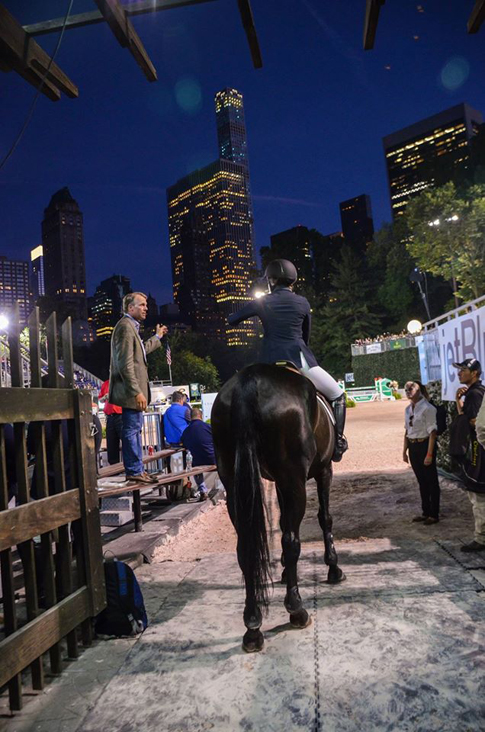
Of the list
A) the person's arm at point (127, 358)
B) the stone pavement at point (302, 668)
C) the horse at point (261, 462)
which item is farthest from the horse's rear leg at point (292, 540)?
the person's arm at point (127, 358)

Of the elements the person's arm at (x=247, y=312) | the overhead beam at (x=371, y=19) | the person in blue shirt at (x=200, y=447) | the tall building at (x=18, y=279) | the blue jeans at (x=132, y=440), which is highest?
the tall building at (x=18, y=279)

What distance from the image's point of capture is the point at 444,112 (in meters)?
105

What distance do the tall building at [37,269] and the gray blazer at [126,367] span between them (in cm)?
19038

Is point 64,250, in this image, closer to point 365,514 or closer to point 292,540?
point 365,514

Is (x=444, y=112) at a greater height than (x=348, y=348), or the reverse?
(x=444, y=112)

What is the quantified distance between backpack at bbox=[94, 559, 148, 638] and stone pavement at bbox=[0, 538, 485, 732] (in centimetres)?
9

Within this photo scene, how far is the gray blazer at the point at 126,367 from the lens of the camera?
5324mm

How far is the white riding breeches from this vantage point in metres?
4.30

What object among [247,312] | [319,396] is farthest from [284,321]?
[319,396]

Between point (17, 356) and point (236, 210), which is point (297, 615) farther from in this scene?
point (236, 210)

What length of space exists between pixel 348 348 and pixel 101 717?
183 ft

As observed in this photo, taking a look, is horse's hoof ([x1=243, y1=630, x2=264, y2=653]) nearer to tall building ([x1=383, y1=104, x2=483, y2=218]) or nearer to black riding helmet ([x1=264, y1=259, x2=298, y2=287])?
black riding helmet ([x1=264, y1=259, x2=298, y2=287])

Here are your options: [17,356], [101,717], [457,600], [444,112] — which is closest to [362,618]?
[457,600]

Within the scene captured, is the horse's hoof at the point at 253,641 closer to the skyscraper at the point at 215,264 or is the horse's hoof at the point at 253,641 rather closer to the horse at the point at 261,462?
the horse at the point at 261,462
